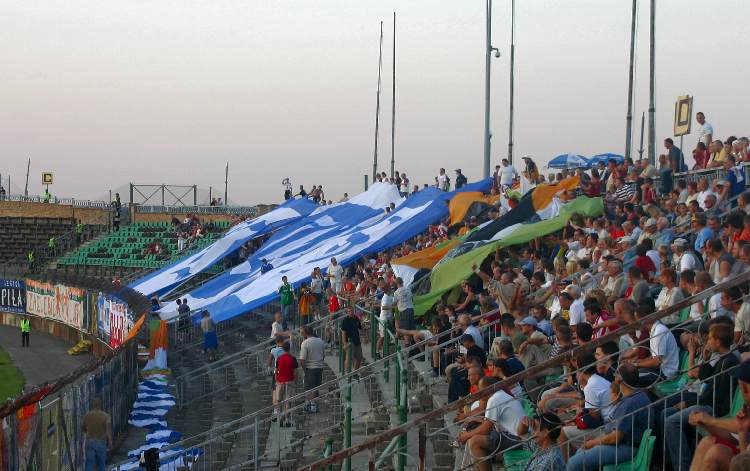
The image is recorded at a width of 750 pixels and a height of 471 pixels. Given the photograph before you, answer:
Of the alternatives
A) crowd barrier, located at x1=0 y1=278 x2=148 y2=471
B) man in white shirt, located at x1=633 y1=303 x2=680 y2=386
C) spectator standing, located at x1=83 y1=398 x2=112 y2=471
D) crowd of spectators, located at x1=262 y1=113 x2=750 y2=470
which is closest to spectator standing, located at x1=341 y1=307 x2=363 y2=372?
crowd of spectators, located at x1=262 y1=113 x2=750 y2=470

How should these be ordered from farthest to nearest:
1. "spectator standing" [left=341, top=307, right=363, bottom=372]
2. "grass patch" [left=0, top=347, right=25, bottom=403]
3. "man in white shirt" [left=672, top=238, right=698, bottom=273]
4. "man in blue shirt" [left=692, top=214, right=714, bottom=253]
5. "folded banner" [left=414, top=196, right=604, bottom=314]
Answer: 1. "grass patch" [left=0, top=347, right=25, bottom=403]
2. "spectator standing" [left=341, top=307, right=363, bottom=372]
3. "folded banner" [left=414, top=196, right=604, bottom=314]
4. "man in blue shirt" [left=692, top=214, right=714, bottom=253]
5. "man in white shirt" [left=672, top=238, right=698, bottom=273]

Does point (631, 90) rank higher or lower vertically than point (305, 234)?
higher

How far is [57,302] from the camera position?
4212 centimetres

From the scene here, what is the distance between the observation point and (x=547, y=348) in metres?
12.0

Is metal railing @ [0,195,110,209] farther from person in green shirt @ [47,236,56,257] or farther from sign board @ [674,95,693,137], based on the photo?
sign board @ [674,95,693,137]

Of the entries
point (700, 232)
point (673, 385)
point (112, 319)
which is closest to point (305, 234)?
point (112, 319)

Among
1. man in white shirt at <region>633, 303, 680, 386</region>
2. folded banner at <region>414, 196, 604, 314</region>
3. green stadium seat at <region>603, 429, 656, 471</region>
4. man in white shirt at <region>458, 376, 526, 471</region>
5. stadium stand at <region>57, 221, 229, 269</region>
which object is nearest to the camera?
green stadium seat at <region>603, 429, 656, 471</region>

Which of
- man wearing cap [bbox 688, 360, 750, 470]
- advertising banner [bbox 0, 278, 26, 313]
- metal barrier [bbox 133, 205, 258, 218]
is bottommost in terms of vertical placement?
advertising banner [bbox 0, 278, 26, 313]

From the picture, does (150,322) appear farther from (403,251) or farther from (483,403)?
(483,403)

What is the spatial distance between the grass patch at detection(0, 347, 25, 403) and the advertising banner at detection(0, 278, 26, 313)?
10.4m

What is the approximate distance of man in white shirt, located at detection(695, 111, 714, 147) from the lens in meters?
20.2

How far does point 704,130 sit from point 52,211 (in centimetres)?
4732

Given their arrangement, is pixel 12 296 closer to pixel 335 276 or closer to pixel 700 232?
pixel 335 276

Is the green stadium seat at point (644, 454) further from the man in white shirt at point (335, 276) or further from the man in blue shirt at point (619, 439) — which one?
the man in white shirt at point (335, 276)
